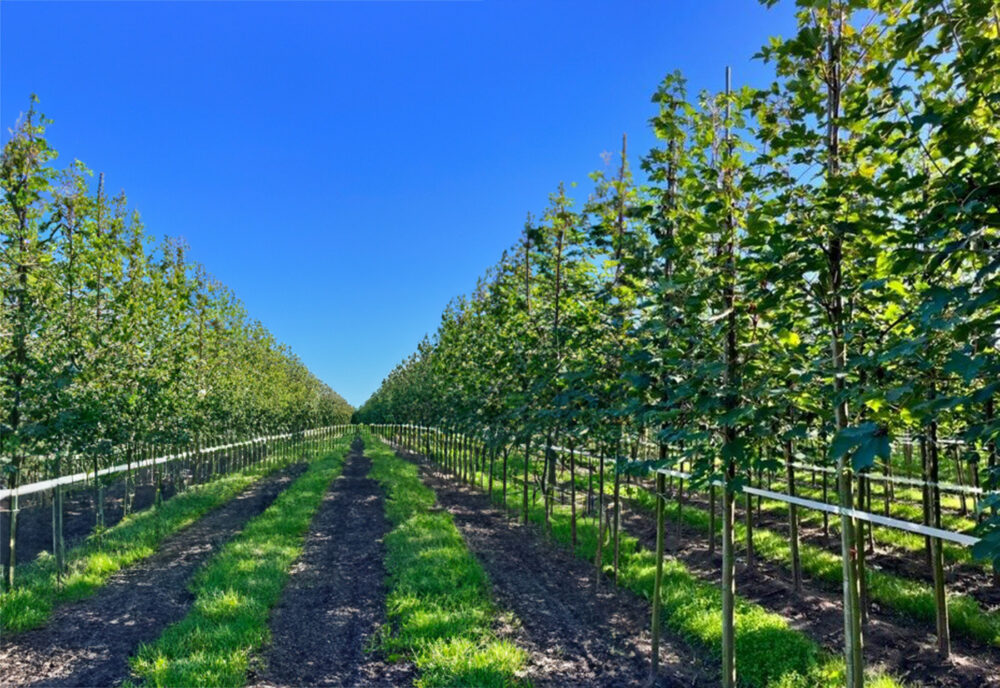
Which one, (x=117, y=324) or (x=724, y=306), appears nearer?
(x=724, y=306)

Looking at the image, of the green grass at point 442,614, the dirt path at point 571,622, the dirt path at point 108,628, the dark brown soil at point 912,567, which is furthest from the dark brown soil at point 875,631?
the dirt path at point 108,628

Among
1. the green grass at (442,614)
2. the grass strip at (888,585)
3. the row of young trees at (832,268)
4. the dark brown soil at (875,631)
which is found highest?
the row of young trees at (832,268)

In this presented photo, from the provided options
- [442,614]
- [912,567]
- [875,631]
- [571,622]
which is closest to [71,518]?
[442,614]

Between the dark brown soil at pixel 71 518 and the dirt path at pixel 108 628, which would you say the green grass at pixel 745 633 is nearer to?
the dirt path at pixel 108 628

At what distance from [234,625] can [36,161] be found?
8.17 meters

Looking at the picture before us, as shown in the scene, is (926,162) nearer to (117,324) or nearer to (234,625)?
(234,625)

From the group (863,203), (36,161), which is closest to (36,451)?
(36,161)

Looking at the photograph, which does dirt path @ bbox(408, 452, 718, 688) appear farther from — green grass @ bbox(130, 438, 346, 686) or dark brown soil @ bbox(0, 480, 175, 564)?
dark brown soil @ bbox(0, 480, 175, 564)

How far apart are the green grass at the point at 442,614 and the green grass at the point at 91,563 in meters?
4.57

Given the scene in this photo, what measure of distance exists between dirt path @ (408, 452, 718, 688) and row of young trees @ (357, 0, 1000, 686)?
162 centimetres

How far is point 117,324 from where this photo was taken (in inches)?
471

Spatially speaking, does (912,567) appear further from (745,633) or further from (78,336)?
(78,336)

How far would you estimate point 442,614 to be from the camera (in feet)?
23.8

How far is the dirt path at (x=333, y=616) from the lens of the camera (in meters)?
6.18
